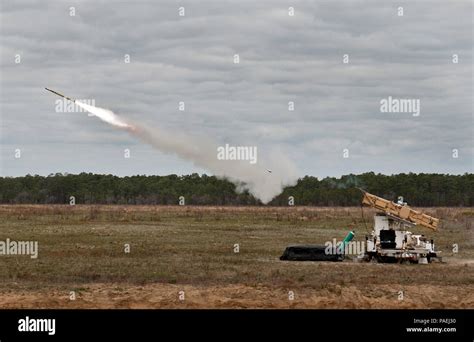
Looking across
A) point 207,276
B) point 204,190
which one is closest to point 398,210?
point 207,276

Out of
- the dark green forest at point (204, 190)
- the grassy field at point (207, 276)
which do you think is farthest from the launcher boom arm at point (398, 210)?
the dark green forest at point (204, 190)

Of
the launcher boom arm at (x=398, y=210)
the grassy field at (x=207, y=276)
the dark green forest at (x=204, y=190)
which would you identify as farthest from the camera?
the dark green forest at (x=204, y=190)

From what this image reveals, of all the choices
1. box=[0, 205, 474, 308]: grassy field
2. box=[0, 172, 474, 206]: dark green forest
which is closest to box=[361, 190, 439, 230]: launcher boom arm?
box=[0, 205, 474, 308]: grassy field

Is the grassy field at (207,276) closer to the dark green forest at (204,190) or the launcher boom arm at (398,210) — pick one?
the launcher boom arm at (398,210)

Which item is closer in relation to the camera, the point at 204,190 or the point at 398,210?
the point at 398,210

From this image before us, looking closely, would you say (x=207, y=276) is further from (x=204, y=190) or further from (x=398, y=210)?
(x=204, y=190)

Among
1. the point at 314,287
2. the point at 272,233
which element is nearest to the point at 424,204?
the point at 272,233

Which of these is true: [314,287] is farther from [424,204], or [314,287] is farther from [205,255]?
[424,204]

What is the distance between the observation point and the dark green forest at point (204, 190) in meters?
109

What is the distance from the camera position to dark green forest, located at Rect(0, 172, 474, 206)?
108938 millimetres

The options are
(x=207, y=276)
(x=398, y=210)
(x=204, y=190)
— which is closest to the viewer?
(x=207, y=276)

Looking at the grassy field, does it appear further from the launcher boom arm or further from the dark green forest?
the dark green forest

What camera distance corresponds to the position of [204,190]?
113m

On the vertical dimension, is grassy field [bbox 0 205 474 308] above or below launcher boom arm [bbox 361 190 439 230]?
below
